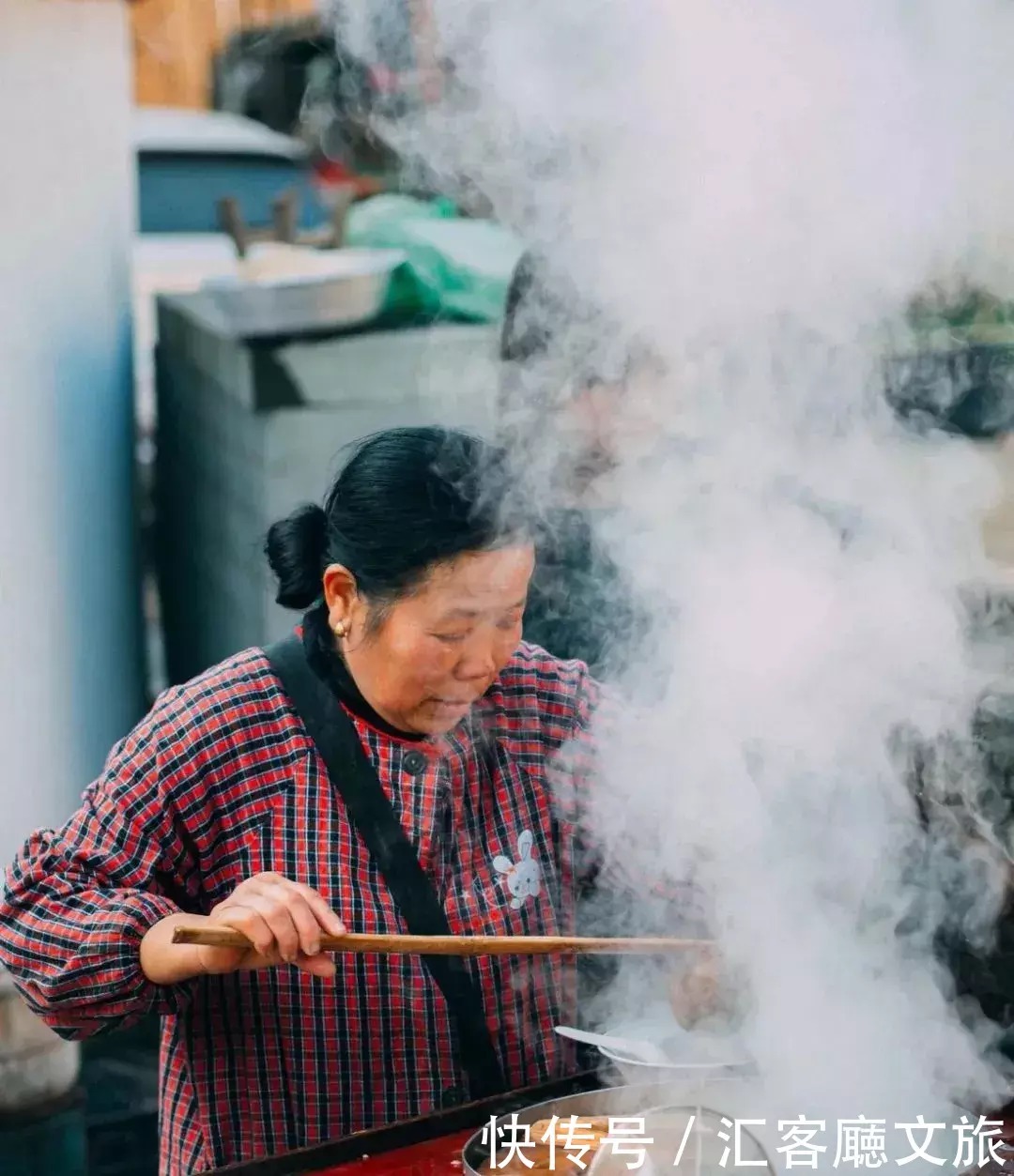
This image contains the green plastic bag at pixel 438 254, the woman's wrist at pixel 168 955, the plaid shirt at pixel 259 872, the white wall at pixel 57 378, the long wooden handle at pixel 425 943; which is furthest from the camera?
the green plastic bag at pixel 438 254

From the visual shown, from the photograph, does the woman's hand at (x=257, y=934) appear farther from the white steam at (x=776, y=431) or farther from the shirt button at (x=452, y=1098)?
the white steam at (x=776, y=431)

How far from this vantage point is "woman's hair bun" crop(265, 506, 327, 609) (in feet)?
7.59

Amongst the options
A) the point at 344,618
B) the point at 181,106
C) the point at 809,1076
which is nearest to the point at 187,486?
the point at 181,106

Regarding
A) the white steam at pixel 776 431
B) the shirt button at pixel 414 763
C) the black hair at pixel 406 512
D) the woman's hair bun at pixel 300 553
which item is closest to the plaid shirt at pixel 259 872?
the shirt button at pixel 414 763

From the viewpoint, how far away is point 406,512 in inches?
85.9

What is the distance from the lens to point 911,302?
3.13m

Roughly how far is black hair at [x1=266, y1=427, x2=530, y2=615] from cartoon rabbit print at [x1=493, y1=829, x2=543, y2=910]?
48cm

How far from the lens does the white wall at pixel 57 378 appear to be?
3508mm

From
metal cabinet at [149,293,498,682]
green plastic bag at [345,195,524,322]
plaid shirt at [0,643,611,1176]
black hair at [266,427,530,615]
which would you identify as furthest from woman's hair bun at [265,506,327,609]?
green plastic bag at [345,195,524,322]

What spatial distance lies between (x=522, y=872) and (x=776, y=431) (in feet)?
3.32

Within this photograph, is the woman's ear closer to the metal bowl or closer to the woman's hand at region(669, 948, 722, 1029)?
the woman's hand at region(669, 948, 722, 1029)

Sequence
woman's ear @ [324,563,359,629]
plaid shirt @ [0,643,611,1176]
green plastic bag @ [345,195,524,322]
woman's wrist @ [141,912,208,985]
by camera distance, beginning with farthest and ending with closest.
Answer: green plastic bag @ [345,195,524,322]
woman's ear @ [324,563,359,629]
plaid shirt @ [0,643,611,1176]
woman's wrist @ [141,912,208,985]

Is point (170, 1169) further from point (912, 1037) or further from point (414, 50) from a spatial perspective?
point (414, 50)

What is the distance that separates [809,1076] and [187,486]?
2.90 m
